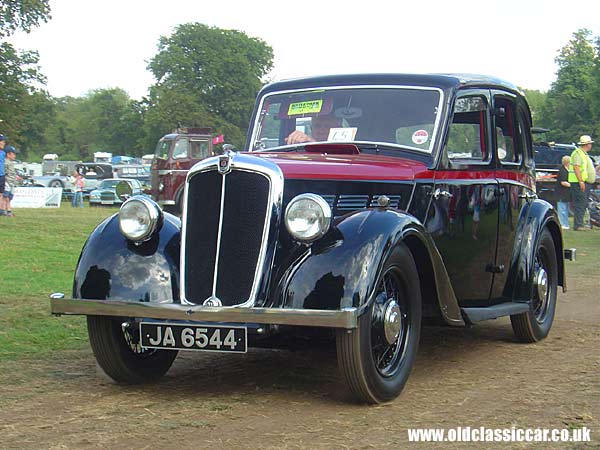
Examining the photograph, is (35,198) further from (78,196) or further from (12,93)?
(12,93)

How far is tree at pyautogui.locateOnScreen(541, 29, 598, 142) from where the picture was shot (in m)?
61.1

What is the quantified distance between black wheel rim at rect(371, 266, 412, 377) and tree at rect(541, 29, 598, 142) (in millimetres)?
55865

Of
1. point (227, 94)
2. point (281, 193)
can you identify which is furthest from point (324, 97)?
point (227, 94)

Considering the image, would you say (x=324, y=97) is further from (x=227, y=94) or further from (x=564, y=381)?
(x=227, y=94)

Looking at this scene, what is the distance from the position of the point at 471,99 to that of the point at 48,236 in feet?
32.2

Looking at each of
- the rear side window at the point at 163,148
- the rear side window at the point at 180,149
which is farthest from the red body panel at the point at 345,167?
the rear side window at the point at 163,148

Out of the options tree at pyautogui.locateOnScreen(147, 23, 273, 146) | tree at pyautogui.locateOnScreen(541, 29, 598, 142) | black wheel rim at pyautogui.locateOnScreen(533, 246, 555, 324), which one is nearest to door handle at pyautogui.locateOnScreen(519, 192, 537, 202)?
black wheel rim at pyautogui.locateOnScreen(533, 246, 555, 324)

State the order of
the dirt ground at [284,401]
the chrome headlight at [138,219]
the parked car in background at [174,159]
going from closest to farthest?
the dirt ground at [284,401], the chrome headlight at [138,219], the parked car in background at [174,159]

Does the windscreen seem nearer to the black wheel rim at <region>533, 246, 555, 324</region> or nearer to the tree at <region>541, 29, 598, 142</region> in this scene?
the black wheel rim at <region>533, 246, 555, 324</region>

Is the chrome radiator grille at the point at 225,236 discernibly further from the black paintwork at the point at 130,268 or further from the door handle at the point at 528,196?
the door handle at the point at 528,196

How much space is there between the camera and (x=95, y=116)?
99688 millimetres

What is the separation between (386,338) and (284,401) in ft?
2.15

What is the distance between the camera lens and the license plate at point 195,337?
4.69 metres

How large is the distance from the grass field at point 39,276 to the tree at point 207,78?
1857 inches
